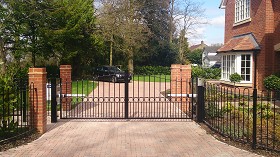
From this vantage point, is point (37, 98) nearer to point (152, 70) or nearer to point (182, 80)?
point (182, 80)

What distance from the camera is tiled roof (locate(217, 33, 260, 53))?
59.6 feet

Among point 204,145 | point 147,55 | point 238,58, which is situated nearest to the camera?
point 204,145

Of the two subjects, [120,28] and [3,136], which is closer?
[3,136]

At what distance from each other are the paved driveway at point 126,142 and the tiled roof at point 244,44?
10338mm

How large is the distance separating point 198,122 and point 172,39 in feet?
128

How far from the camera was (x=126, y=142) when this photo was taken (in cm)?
734

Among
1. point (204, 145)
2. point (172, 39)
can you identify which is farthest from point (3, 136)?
point (172, 39)

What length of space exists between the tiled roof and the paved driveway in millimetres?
10338

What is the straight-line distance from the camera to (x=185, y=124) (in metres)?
9.50

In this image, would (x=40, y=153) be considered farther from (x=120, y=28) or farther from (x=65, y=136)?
(x=120, y=28)

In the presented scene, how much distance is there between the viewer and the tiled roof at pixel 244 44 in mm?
18163

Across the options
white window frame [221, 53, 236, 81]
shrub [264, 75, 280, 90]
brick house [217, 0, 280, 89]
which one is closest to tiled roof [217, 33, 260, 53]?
brick house [217, 0, 280, 89]

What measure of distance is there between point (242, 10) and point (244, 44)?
Result: 2.86 metres

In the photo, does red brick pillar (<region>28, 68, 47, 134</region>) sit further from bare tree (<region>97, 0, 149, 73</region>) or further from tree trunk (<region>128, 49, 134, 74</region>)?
tree trunk (<region>128, 49, 134, 74</region>)
